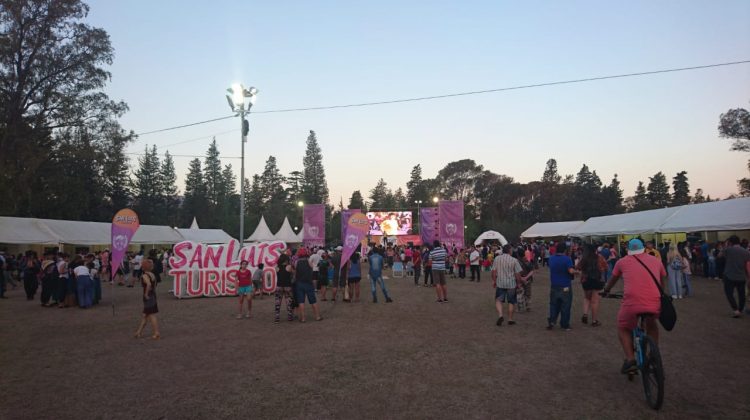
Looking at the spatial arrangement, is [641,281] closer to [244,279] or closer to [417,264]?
[244,279]

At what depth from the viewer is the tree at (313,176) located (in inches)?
2913

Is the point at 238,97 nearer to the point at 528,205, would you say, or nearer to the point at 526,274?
the point at 526,274

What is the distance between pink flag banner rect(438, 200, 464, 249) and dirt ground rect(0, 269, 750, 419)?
19.7m

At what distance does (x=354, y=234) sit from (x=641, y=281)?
8689 mm

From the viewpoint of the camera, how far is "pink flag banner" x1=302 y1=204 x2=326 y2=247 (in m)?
32.0

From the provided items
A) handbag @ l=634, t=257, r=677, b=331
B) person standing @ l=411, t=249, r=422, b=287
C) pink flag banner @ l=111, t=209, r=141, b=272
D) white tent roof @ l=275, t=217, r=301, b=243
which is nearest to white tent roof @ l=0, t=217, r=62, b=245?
pink flag banner @ l=111, t=209, r=141, b=272

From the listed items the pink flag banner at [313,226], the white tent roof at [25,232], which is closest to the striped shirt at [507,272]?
the pink flag banner at [313,226]

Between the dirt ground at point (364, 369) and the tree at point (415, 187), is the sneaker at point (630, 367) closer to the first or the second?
the dirt ground at point (364, 369)

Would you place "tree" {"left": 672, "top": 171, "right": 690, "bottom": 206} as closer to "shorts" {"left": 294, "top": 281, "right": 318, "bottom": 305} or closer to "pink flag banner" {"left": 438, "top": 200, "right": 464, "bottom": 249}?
"pink flag banner" {"left": 438, "top": 200, "right": 464, "bottom": 249}

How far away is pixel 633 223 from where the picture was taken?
88.0ft

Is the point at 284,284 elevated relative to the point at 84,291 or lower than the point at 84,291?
elevated

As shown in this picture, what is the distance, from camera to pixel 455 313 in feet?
36.0

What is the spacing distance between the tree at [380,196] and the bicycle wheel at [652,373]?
87.6 meters

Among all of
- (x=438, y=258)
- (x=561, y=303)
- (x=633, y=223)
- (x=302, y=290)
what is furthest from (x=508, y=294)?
(x=633, y=223)
